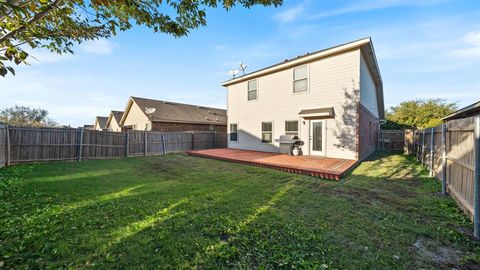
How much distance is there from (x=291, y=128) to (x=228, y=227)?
343 inches

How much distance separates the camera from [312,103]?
397 inches

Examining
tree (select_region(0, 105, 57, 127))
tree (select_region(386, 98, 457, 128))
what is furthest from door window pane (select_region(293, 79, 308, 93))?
tree (select_region(0, 105, 57, 127))

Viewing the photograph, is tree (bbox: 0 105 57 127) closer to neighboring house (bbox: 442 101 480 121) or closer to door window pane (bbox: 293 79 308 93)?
door window pane (bbox: 293 79 308 93)

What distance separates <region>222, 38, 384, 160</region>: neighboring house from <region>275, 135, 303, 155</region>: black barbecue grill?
374 millimetres

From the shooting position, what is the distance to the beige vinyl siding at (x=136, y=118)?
18758 mm

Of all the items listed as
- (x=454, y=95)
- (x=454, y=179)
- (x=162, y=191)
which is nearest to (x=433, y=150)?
(x=454, y=179)

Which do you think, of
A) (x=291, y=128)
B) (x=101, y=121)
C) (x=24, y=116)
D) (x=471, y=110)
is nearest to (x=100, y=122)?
(x=101, y=121)

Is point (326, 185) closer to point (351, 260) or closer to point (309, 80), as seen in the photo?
point (351, 260)

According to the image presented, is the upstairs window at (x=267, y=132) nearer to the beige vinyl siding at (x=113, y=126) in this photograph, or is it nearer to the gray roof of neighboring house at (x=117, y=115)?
the beige vinyl siding at (x=113, y=126)

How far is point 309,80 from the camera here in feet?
Result: 33.5

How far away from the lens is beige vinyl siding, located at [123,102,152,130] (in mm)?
18758

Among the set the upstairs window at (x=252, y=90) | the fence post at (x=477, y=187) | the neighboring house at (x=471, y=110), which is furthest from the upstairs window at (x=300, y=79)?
the fence post at (x=477, y=187)

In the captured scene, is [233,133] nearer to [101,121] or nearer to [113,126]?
[113,126]

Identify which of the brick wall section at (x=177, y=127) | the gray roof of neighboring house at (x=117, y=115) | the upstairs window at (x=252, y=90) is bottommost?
the brick wall section at (x=177, y=127)
